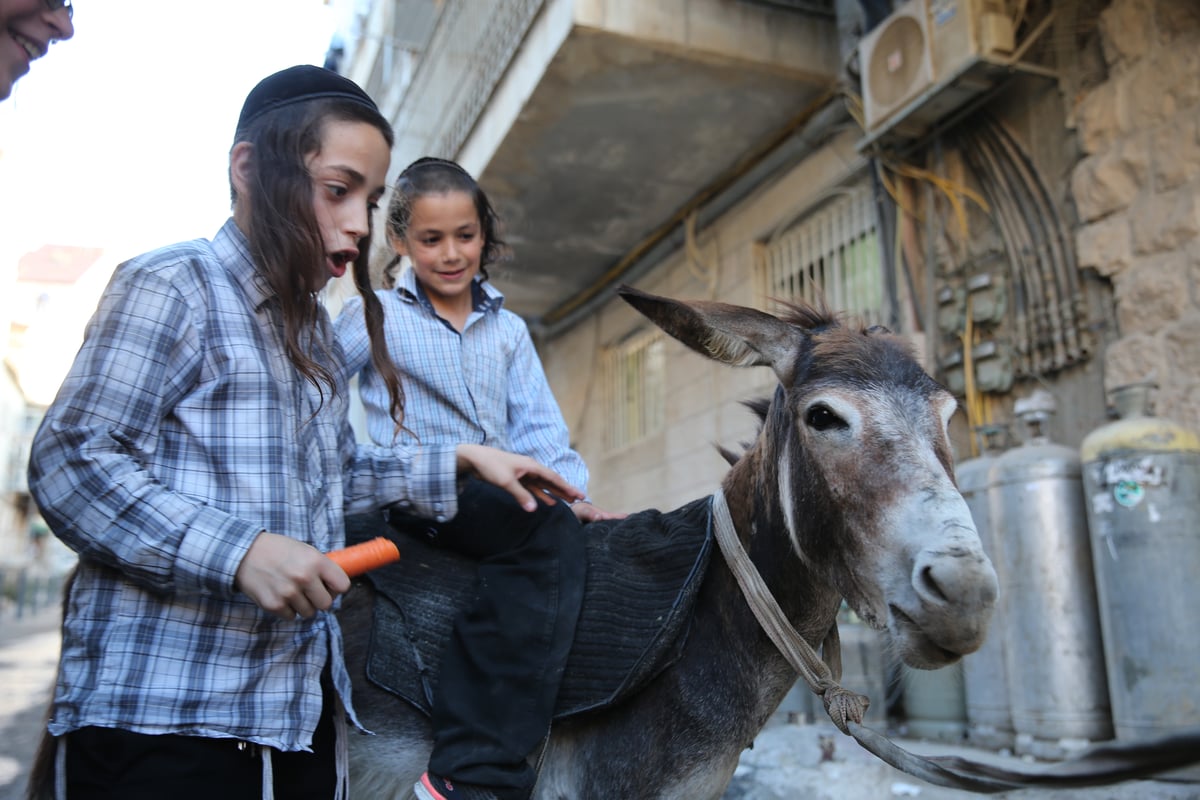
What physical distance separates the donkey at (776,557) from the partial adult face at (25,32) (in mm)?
1114

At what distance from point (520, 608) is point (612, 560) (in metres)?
0.27

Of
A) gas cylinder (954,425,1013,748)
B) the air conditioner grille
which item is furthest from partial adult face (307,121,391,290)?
the air conditioner grille

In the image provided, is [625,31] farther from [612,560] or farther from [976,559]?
[976,559]

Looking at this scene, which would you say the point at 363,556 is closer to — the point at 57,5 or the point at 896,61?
the point at 57,5

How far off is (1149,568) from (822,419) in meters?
3.00

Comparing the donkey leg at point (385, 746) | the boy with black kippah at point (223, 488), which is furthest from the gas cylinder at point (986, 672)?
the boy with black kippah at point (223, 488)

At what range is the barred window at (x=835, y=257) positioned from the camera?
6328 millimetres

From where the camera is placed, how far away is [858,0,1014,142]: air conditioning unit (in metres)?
4.91

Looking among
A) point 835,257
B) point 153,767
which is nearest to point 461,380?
point 153,767

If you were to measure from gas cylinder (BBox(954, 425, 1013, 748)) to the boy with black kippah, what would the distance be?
12.2 ft

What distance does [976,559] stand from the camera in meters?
1.43

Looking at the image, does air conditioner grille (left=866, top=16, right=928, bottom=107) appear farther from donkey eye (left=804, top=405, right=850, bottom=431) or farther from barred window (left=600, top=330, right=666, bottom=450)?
donkey eye (left=804, top=405, right=850, bottom=431)

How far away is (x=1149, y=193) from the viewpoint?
457 cm

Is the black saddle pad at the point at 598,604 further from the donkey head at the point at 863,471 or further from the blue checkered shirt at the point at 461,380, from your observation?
the blue checkered shirt at the point at 461,380
